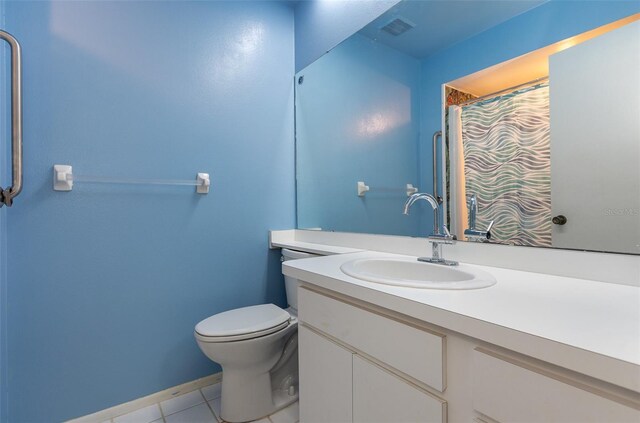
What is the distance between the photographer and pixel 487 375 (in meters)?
0.55

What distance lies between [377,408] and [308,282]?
0.42 m

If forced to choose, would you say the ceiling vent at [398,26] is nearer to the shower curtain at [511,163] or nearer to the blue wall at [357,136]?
the blue wall at [357,136]

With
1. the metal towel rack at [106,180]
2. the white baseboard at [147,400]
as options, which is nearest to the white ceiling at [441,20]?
the metal towel rack at [106,180]

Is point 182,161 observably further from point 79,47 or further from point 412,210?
point 412,210

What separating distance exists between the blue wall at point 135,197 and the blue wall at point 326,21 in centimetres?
16

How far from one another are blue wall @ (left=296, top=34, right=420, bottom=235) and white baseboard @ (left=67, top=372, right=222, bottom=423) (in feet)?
3.39

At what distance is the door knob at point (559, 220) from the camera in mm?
882

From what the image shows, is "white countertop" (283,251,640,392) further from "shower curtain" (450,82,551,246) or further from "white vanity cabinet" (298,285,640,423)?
"shower curtain" (450,82,551,246)

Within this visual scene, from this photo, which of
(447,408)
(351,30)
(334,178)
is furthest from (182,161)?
(447,408)

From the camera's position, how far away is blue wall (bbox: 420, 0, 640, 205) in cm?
83

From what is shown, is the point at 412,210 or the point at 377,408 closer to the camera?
the point at 377,408

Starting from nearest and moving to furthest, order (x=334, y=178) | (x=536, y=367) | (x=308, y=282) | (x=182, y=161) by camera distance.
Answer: (x=536, y=367) < (x=308, y=282) < (x=182, y=161) < (x=334, y=178)

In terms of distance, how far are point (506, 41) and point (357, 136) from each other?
77cm

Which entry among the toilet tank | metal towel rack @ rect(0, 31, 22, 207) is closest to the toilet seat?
the toilet tank
